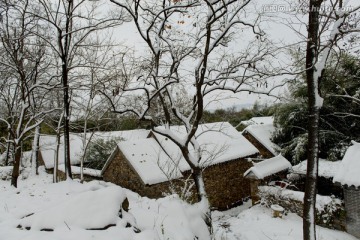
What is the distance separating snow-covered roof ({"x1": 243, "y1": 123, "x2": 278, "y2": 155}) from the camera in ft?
75.5

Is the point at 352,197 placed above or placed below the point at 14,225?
below

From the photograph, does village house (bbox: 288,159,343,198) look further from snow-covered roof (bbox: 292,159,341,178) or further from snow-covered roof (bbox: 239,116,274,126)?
snow-covered roof (bbox: 239,116,274,126)

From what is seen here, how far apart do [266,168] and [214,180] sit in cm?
348

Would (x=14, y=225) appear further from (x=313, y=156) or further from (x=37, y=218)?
(x=313, y=156)

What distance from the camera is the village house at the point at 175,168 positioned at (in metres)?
15.5

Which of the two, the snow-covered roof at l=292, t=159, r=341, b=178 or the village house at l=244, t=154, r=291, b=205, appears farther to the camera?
the snow-covered roof at l=292, t=159, r=341, b=178

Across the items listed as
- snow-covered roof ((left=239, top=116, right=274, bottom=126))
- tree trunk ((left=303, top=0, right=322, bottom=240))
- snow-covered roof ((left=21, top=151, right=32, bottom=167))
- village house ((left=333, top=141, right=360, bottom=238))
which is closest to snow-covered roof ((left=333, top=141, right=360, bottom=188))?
village house ((left=333, top=141, right=360, bottom=238))

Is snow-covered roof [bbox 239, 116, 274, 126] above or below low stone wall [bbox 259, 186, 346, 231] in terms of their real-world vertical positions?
above

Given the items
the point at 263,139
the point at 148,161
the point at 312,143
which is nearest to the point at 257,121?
the point at 263,139

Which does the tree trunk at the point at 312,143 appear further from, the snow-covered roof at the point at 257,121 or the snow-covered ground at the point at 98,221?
the snow-covered roof at the point at 257,121

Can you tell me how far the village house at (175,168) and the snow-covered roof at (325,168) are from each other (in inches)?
136

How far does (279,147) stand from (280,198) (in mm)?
9419

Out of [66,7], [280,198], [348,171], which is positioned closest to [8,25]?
[66,7]

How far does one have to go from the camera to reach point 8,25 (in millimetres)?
12359
